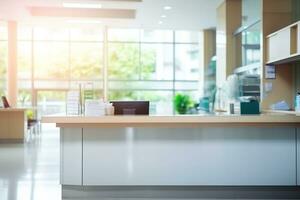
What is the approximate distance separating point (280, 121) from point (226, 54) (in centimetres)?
434

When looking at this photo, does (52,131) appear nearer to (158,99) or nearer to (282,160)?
(158,99)

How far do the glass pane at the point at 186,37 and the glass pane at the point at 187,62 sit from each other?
205mm

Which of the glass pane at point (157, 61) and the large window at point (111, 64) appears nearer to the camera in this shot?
the large window at point (111, 64)

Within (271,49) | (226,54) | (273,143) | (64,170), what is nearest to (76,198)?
(64,170)

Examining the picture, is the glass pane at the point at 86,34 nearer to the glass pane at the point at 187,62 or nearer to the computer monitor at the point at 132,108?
the glass pane at the point at 187,62

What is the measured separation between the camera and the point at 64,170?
15.2ft

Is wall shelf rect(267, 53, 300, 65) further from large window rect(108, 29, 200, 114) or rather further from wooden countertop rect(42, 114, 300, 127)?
large window rect(108, 29, 200, 114)

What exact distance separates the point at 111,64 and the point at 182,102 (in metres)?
3.20

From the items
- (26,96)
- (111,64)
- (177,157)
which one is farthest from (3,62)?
(177,157)

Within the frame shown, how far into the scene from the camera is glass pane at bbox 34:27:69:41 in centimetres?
1476

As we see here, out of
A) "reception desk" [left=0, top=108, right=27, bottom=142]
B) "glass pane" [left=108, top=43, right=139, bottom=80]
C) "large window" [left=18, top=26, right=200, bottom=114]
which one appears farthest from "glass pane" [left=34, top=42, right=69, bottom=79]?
"reception desk" [left=0, top=108, right=27, bottom=142]

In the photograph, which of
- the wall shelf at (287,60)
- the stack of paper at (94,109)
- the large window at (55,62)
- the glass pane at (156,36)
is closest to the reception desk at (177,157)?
the stack of paper at (94,109)

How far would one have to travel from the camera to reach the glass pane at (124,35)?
14867 millimetres

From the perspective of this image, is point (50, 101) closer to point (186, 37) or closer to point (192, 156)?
point (186, 37)
